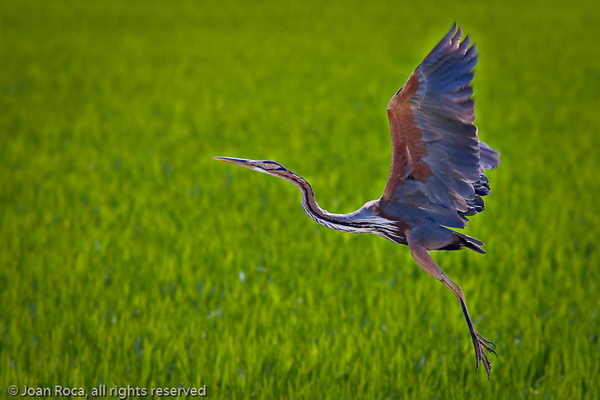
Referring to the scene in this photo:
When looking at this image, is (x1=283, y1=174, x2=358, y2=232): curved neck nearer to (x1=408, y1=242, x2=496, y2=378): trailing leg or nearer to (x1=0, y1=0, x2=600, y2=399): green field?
(x1=408, y1=242, x2=496, y2=378): trailing leg

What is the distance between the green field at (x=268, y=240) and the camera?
138 inches

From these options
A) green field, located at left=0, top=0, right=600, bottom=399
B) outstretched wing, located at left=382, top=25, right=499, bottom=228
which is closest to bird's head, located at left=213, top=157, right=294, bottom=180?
outstretched wing, located at left=382, top=25, right=499, bottom=228

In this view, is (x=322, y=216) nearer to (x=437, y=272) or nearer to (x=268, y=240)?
(x=437, y=272)

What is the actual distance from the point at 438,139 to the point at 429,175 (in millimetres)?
85

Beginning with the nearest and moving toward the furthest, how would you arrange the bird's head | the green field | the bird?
1. the bird's head
2. the bird
3. the green field

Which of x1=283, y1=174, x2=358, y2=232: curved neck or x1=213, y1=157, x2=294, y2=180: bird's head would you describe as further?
x1=283, y1=174, x2=358, y2=232: curved neck

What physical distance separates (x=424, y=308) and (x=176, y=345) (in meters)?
1.54

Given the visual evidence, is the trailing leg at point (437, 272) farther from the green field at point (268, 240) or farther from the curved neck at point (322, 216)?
the green field at point (268, 240)

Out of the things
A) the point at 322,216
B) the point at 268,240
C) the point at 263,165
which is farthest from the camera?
the point at 268,240

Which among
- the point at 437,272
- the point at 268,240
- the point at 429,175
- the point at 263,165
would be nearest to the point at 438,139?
the point at 429,175

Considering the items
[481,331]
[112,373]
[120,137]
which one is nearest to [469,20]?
[120,137]

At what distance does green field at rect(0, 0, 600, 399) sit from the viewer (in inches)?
138

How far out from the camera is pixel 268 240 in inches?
204

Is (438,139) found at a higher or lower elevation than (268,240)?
higher
